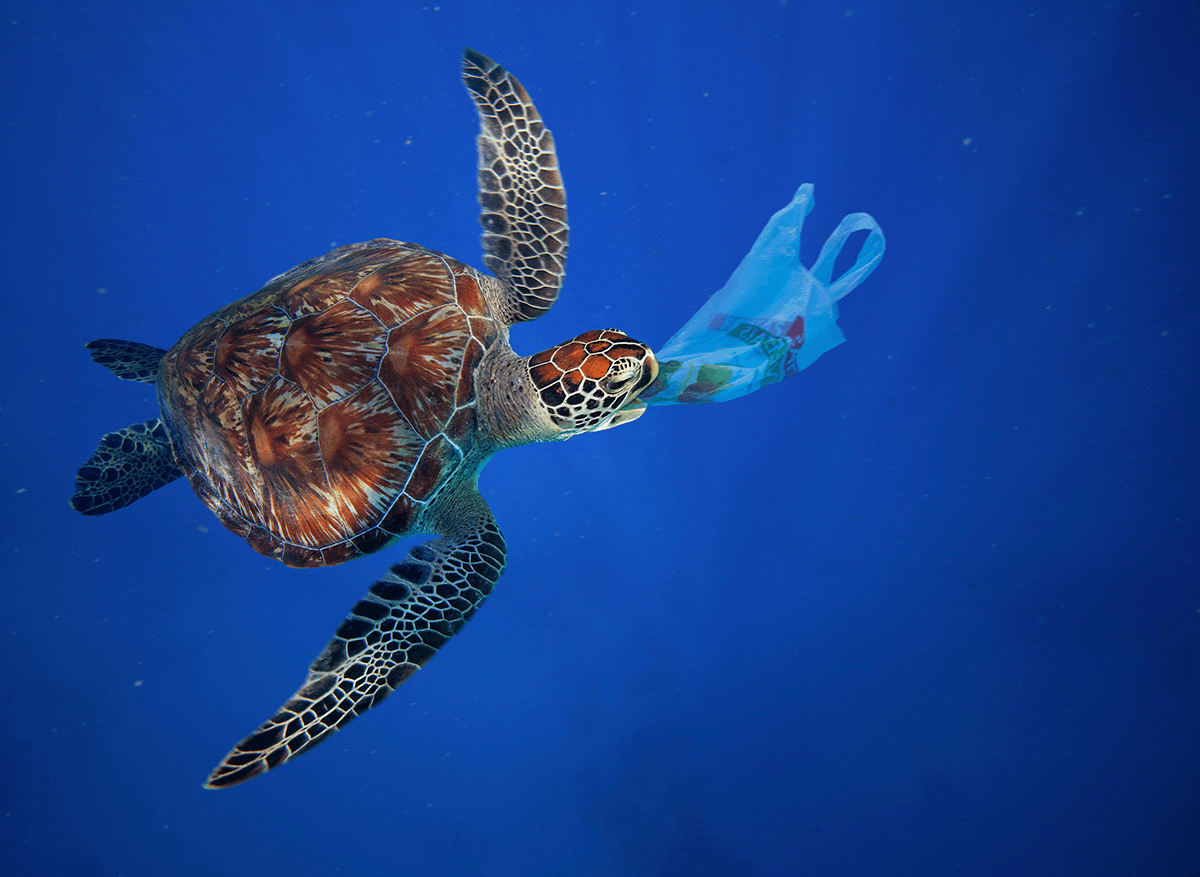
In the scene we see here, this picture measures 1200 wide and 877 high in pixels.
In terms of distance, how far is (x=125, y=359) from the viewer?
2.07m

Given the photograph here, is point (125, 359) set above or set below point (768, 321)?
above

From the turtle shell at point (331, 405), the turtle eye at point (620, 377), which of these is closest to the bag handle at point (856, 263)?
the turtle eye at point (620, 377)

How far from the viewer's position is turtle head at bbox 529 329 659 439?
4.77ft

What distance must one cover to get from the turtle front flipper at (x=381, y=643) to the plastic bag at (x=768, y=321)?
3.04ft

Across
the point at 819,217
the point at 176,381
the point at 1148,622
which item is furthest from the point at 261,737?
the point at 1148,622

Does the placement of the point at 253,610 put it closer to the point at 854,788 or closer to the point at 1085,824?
the point at 854,788

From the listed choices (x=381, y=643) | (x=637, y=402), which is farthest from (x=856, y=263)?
(x=381, y=643)

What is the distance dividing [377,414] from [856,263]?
2.11 m

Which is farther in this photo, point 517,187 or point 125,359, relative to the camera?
point 125,359

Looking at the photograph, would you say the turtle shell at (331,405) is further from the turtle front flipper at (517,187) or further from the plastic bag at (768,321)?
the plastic bag at (768,321)

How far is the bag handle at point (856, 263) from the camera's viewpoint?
2082mm

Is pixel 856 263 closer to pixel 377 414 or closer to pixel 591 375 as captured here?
pixel 591 375

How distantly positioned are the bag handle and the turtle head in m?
1.11

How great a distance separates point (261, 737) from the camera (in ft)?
4.09
